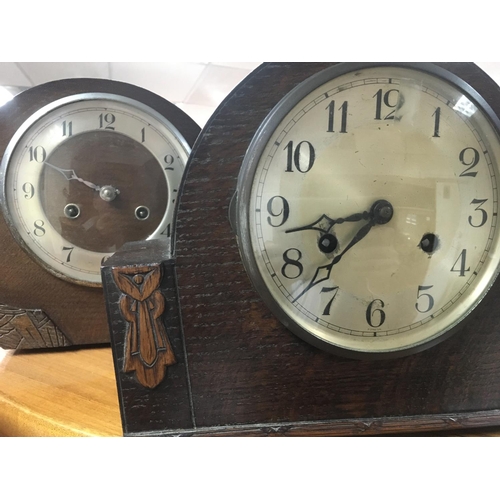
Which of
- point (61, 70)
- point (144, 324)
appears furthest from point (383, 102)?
point (61, 70)

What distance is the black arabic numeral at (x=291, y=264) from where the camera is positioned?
1.79 feet

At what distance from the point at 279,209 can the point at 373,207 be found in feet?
0.41

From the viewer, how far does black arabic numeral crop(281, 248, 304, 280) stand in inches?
21.5

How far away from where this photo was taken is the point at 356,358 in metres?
0.57

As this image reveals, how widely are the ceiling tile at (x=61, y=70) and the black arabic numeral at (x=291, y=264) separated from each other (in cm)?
46

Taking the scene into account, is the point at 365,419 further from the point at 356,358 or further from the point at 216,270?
the point at 216,270

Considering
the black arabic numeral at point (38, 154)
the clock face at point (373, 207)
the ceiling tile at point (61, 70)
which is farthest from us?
the black arabic numeral at point (38, 154)

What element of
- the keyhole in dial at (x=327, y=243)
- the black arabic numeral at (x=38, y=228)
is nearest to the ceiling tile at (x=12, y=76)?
the black arabic numeral at (x=38, y=228)

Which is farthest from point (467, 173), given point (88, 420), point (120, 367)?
point (88, 420)

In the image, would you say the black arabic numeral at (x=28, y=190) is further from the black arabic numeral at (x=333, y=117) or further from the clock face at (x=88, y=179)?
the black arabic numeral at (x=333, y=117)

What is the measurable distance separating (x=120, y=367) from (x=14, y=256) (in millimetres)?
496

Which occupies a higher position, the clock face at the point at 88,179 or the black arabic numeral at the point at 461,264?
the clock face at the point at 88,179

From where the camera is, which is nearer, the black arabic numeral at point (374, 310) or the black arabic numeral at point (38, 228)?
the black arabic numeral at point (374, 310)

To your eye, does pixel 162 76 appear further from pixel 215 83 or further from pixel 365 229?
pixel 365 229
